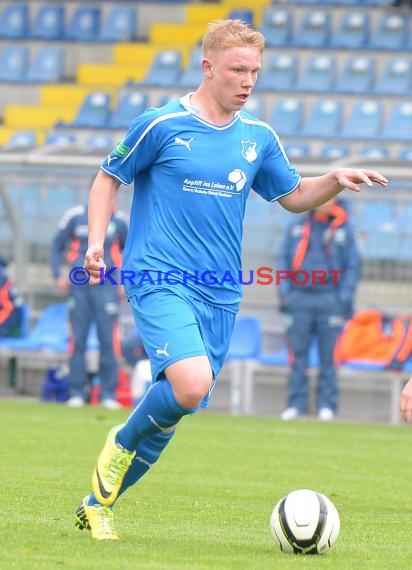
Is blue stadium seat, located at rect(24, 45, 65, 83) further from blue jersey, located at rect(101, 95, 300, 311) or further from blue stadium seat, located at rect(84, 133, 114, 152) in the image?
blue jersey, located at rect(101, 95, 300, 311)

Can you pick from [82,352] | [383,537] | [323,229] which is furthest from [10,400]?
[383,537]

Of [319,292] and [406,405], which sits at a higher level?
[406,405]

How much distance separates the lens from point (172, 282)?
6117mm

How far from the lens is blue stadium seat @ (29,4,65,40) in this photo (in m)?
25.3

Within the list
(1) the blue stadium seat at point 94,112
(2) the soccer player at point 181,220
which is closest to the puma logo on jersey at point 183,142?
(2) the soccer player at point 181,220

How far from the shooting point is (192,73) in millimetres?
22688

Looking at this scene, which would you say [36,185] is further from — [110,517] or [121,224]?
[110,517]

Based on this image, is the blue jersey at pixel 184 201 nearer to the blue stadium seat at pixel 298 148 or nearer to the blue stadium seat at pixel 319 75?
the blue stadium seat at pixel 298 148

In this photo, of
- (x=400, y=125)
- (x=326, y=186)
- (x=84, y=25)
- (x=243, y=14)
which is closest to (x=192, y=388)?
(x=326, y=186)

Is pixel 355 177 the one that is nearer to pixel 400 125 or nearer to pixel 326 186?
pixel 326 186

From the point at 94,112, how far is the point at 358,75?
439 centimetres

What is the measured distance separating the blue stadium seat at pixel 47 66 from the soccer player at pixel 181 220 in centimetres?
1844

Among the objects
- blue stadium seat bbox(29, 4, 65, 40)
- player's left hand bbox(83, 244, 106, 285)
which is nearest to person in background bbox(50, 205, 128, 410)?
player's left hand bbox(83, 244, 106, 285)

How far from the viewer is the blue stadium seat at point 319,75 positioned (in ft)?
73.3
